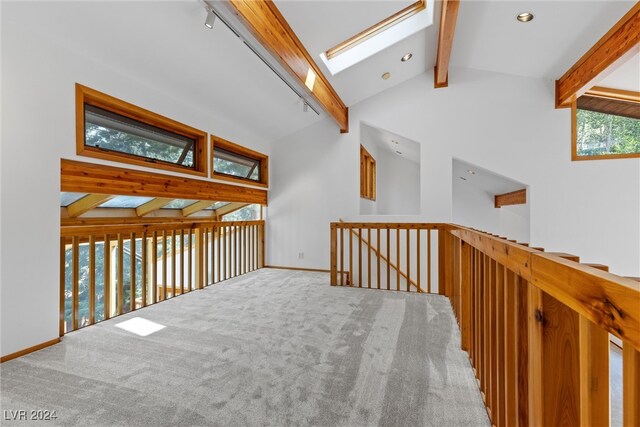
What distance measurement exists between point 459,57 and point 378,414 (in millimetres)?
4674

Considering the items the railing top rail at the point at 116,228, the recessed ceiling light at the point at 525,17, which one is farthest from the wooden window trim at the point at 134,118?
the recessed ceiling light at the point at 525,17

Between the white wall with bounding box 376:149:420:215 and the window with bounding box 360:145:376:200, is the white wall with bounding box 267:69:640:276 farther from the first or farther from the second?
the white wall with bounding box 376:149:420:215

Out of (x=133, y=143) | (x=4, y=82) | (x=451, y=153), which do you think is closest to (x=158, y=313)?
(x=133, y=143)

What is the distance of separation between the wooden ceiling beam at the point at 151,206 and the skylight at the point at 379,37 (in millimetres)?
2705

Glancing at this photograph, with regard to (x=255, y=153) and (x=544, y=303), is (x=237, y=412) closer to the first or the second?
(x=544, y=303)

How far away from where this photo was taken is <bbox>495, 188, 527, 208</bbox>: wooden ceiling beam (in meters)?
4.39

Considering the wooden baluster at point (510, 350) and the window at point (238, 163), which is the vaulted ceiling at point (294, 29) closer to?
the window at point (238, 163)

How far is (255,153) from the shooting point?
15.6ft

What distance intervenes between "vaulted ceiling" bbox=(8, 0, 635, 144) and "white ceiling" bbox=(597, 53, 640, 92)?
1.87 feet

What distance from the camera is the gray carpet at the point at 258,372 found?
136cm

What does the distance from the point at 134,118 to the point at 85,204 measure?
1.04m

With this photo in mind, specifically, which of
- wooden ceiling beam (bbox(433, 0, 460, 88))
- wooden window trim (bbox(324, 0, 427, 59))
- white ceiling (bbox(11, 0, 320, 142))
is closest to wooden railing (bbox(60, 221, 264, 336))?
white ceiling (bbox(11, 0, 320, 142))

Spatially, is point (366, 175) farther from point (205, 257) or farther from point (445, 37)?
point (205, 257)

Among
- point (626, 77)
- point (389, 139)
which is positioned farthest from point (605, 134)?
point (389, 139)
